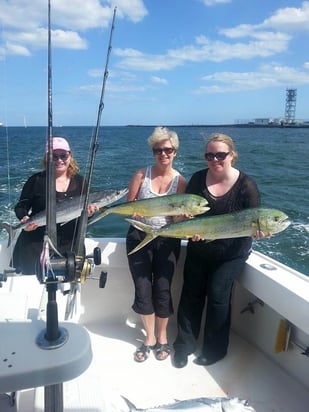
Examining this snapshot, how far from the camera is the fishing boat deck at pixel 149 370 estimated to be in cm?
250

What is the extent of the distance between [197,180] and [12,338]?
1.86 m

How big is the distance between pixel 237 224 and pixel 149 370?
1266mm

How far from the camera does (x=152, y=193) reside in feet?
9.43

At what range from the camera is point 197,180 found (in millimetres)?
2791

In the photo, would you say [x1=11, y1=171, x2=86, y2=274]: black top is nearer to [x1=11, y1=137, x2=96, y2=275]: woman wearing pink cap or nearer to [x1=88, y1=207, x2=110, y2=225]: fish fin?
[x1=11, y1=137, x2=96, y2=275]: woman wearing pink cap

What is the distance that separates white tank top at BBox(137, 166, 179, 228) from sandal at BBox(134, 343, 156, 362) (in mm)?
949

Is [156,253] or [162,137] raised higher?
[162,137]

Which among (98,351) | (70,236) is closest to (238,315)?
(98,351)

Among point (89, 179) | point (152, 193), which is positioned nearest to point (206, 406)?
point (152, 193)

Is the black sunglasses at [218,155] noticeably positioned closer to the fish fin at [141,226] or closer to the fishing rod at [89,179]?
the fish fin at [141,226]

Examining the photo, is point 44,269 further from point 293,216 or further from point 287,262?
point 293,216

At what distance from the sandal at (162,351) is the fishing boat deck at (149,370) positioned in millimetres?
38

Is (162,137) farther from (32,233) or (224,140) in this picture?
(32,233)


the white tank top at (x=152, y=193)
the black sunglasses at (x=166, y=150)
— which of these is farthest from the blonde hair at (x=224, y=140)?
the white tank top at (x=152, y=193)
